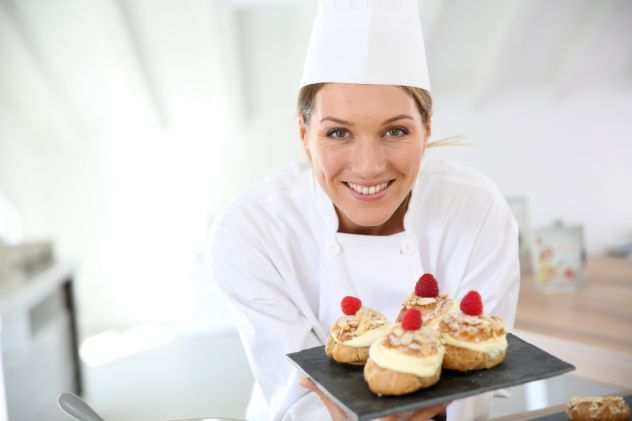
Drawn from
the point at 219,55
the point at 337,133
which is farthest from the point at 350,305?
the point at 219,55

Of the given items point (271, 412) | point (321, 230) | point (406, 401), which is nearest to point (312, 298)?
point (321, 230)

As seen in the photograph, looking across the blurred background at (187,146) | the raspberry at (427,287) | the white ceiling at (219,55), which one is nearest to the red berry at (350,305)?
the raspberry at (427,287)

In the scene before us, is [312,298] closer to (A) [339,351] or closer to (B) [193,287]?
(A) [339,351]

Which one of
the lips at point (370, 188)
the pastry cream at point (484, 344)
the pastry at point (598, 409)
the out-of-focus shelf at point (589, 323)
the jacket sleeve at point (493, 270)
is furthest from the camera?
the out-of-focus shelf at point (589, 323)

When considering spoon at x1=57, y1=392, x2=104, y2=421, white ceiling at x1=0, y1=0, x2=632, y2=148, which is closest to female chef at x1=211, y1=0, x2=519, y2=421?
spoon at x1=57, y1=392, x2=104, y2=421

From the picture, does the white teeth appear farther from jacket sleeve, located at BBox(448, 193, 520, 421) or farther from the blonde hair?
jacket sleeve, located at BBox(448, 193, 520, 421)

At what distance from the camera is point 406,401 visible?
953 mm

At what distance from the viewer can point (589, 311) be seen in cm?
218

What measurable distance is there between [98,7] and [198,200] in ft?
4.65

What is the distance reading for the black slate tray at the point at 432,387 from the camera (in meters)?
0.94

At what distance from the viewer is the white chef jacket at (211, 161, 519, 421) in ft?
4.58

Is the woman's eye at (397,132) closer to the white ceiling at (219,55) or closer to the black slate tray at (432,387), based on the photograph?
the black slate tray at (432,387)

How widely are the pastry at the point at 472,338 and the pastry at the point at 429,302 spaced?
0.02 metres

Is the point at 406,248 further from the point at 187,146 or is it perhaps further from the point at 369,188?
the point at 187,146
